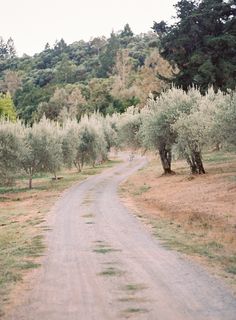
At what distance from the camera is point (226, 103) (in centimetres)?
3366

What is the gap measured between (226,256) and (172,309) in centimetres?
703

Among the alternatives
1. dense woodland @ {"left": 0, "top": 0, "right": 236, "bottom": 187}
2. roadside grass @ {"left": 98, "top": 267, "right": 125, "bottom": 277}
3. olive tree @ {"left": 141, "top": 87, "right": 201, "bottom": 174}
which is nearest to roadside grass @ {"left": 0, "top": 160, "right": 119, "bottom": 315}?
roadside grass @ {"left": 98, "top": 267, "right": 125, "bottom": 277}

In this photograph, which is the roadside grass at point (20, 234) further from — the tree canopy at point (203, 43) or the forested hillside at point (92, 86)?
the forested hillside at point (92, 86)

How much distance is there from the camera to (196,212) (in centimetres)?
2706

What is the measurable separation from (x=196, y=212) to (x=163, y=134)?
20341 mm

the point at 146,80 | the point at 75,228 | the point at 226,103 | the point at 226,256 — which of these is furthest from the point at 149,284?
the point at 146,80

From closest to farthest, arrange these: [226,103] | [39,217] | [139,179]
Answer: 1. [39,217]
2. [226,103]
3. [139,179]

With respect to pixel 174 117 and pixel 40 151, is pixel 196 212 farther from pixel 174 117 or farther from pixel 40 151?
pixel 40 151

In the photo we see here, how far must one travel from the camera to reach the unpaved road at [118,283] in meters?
9.59

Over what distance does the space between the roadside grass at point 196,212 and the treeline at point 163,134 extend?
333cm

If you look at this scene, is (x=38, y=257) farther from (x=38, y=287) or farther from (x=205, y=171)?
(x=205, y=171)

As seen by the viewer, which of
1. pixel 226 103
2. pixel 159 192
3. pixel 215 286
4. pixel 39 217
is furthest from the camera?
pixel 159 192

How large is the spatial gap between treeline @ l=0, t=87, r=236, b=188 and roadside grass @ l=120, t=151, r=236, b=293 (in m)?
3.33

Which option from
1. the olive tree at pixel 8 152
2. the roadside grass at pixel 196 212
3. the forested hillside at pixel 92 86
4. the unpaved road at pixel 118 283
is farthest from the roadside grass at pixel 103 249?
the forested hillside at pixel 92 86
